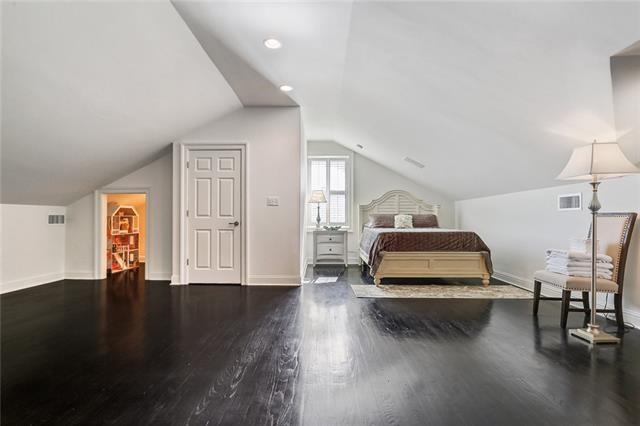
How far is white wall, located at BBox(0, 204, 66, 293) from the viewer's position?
398cm

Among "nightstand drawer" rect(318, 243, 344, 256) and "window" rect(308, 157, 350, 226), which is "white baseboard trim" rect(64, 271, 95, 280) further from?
"window" rect(308, 157, 350, 226)

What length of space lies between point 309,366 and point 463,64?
8.19ft

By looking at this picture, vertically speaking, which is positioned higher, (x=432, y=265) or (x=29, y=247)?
(x=29, y=247)

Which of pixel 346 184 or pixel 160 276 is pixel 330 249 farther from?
pixel 160 276

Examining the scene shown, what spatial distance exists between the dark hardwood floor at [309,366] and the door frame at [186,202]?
1.15 metres

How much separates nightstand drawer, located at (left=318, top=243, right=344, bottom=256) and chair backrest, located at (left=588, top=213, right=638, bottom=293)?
396cm

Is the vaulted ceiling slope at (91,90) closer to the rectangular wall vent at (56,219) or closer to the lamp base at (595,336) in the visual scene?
the rectangular wall vent at (56,219)

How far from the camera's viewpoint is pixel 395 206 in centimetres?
673

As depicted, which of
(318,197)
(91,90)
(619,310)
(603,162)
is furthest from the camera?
(318,197)

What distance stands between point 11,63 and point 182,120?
1931 mm

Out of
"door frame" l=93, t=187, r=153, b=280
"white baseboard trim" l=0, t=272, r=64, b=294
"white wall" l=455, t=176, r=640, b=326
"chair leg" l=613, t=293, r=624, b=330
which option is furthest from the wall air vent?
"white baseboard trim" l=0, t=272, r=64, b=294

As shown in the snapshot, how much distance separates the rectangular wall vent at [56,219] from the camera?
4.64m

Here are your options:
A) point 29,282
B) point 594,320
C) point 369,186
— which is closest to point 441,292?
point 594,320

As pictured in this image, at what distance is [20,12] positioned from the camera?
2051 millimetres
